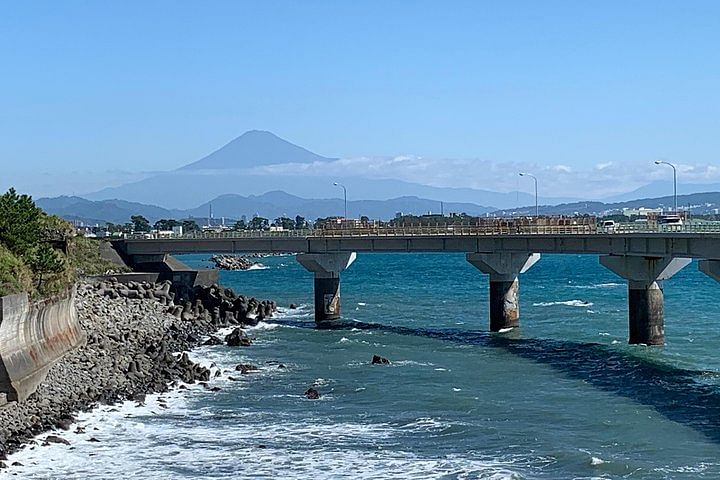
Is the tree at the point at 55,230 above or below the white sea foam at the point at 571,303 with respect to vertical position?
above

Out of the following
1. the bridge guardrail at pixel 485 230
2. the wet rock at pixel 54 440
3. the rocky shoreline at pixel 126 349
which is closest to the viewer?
the wet rock at pixel 54 440

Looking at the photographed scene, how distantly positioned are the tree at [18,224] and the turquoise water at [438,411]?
1002cm

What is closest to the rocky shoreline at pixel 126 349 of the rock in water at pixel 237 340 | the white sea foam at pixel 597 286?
the rock in water at pixel 237 340

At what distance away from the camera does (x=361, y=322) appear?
2707 inches

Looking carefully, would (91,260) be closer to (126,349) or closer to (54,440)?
(126,349)

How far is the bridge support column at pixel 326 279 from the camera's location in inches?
2712

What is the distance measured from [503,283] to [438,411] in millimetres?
26324

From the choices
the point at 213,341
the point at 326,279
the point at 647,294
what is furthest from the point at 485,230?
the point at 213,341

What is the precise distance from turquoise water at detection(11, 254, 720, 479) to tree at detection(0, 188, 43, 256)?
32.9 ft

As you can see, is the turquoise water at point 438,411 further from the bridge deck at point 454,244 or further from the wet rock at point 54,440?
the bridge deck at point 454,244

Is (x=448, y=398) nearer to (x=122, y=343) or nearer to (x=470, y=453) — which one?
(x=470, y=453)

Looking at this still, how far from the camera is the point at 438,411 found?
3781 cm

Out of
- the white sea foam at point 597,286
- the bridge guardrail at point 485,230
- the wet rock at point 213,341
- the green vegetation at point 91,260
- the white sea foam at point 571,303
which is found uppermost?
the bridge guardrail at point 485,230

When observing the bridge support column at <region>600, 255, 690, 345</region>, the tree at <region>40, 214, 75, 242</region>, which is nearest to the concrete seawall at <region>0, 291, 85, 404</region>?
the tree at <region>40, 214, 75, 242</region>
